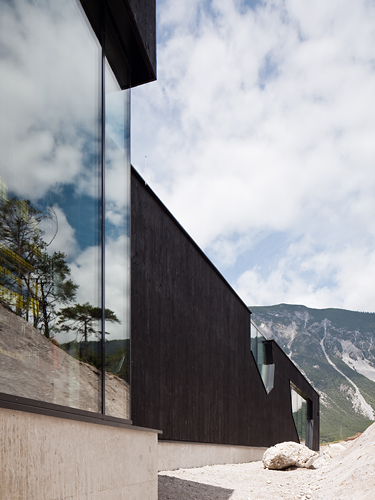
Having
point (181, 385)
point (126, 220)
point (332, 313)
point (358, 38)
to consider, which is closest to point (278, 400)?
point (181, 385)

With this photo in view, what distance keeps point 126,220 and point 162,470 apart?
5579 millimetres

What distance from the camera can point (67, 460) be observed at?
9.33 feet

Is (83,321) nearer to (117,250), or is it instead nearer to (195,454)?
(117,250)

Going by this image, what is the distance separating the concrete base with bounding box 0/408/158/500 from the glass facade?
0.22 meters

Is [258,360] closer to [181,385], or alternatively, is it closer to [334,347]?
[181,385]

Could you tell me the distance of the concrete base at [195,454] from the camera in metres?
8.33

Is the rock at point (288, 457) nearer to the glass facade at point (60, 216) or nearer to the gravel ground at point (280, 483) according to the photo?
the gravel ground at point (280, 483)

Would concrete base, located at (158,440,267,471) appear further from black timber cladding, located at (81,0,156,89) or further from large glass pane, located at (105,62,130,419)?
black timber cladding, located at (81,0,156,89)

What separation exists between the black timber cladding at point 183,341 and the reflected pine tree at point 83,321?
11.0 feet

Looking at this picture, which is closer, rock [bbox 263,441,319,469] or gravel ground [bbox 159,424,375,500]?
gravel ground [bbox 159,424,375,500]

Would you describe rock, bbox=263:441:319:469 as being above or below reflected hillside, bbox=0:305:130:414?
below

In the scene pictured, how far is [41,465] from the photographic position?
252 cm

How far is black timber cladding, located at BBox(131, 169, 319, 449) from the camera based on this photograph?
768 centimetres

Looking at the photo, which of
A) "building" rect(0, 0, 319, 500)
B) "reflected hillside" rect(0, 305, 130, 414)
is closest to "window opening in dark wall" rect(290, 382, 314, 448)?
"building" rect(0, 0, 319, 500)
